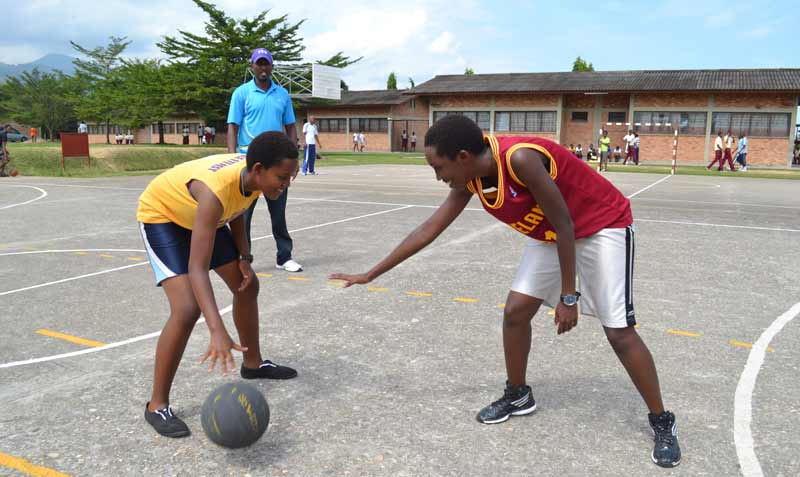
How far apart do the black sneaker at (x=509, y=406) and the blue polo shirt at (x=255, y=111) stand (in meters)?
4.55

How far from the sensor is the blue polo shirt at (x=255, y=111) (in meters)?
6.98

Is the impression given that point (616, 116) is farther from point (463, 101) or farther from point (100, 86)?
point (100, 86)

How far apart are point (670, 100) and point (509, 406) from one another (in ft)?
135

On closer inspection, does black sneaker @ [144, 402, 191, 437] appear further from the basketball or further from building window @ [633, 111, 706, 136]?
building window @ [633, 111, 706, 136]

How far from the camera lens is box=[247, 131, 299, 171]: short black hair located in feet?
10.1

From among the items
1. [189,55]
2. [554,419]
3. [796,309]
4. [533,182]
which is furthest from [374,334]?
[189,55]

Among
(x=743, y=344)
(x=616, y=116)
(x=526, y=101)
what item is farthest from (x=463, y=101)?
(x=743, y=344)

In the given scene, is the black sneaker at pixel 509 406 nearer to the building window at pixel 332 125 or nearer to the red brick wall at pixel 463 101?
the red brick wall at pixel 463 101

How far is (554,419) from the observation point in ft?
11.2

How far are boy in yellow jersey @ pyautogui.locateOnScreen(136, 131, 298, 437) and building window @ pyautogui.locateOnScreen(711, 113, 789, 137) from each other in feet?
136

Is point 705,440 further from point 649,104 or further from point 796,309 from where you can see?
point 649,104

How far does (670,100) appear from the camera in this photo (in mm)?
Answer: 39781

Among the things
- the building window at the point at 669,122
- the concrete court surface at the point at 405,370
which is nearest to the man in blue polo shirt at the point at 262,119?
the concrete court surface at the point at 405,370

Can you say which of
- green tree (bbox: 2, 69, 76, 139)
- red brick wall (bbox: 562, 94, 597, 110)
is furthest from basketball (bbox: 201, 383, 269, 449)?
green tree (bbox: 2, 69, 76, 139)
